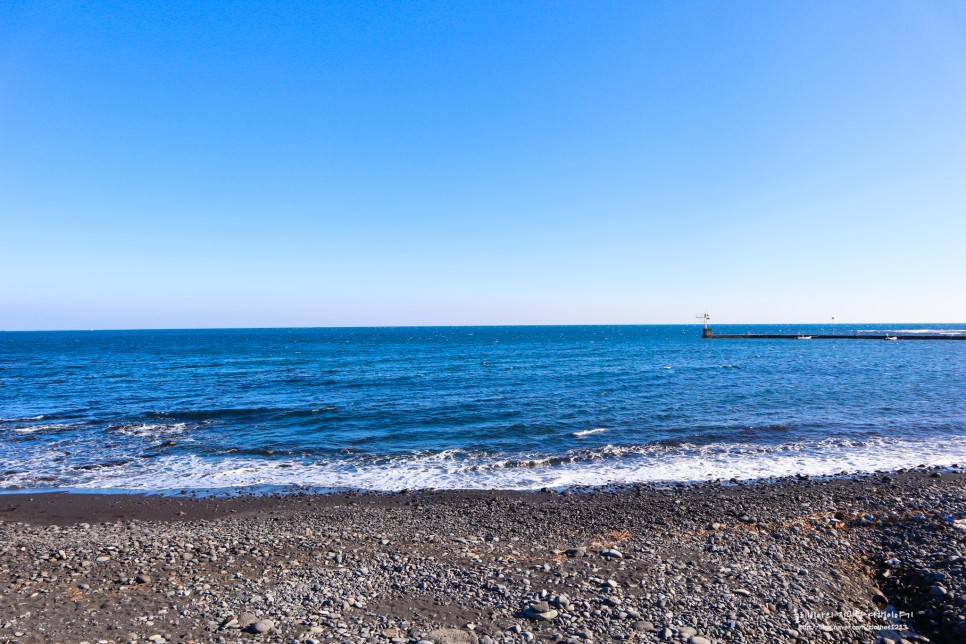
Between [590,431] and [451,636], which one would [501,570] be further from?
[590,431]

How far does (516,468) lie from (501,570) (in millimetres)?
9342

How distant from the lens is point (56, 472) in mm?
18453

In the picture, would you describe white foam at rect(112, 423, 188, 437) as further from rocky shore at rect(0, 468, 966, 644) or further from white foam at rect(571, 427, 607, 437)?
white foam at rect(571, 427, 607, 437)

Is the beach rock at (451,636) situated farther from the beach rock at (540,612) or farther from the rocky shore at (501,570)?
the beach rock at (540,612)

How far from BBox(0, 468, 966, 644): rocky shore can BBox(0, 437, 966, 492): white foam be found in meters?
2.31

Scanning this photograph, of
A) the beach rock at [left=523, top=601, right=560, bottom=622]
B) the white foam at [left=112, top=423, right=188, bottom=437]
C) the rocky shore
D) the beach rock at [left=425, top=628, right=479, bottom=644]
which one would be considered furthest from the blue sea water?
the beach rock at [left=425, top=628, right=479, bottom=644]

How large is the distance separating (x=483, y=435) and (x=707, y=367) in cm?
4274

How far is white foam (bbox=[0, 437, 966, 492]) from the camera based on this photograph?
17.2 meters

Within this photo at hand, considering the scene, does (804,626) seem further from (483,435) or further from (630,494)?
(483,435)

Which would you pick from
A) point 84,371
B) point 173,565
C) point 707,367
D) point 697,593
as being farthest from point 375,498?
point 84,371

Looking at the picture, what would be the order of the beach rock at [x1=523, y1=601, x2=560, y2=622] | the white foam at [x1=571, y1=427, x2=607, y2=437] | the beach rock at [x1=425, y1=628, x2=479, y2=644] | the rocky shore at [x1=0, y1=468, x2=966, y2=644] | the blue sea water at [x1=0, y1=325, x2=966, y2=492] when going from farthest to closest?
the white foam at [x1=571, y1=427, x2=607, y2=437], the blue sea water at [x1=0, y1=325, x2=966, y2=492], the beach rock at [x1=523, y1=601, x2=560, y2=622], the rocky shore at [x1=0, y1=468, x2=966, y2=644], the beach rock at [x1=425, y1=628, x2=479, y2=644]

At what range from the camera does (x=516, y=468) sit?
18.7 metres

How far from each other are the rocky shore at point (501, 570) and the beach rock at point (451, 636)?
3 cm

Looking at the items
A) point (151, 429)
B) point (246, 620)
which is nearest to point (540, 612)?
point (246, 620)
